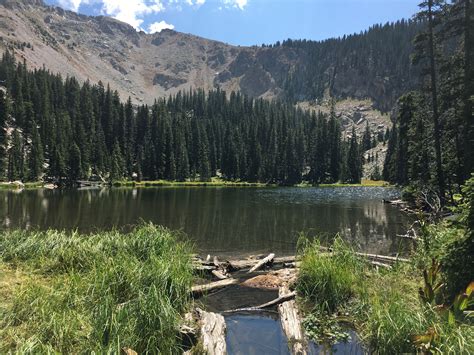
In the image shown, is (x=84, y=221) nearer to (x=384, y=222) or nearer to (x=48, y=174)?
(x=384, y=222)

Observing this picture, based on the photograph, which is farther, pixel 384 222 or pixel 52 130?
pixel 52 130

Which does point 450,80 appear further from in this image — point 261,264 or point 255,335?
point 255,335

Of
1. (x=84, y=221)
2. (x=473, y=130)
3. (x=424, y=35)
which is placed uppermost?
(x=424, y=35)

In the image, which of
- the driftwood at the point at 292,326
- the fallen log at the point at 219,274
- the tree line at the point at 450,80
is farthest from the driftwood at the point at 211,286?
the tree line at the point at 450,80

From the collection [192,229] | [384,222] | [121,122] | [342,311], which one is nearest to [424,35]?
[384,222]

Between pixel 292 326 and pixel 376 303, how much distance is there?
2.22 meters

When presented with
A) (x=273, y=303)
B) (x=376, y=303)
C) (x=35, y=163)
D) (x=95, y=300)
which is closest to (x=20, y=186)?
(x=35, y=163)

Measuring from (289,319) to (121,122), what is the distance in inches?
6141

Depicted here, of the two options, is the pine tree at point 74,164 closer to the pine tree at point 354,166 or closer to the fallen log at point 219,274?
the pine tree at point 354,166

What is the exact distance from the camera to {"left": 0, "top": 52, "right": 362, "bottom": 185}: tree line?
126619 millimetres

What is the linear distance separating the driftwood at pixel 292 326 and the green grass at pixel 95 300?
2688 millimetres

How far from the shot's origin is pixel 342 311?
10.2 metres

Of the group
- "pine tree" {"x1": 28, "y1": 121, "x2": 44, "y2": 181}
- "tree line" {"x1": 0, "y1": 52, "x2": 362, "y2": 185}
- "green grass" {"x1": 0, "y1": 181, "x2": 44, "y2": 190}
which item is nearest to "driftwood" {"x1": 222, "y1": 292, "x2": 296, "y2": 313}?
"green grass" {"x1": 0, "y1": 181, "x2": 44, "y2": 190}

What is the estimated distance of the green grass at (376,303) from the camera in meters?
7.05
